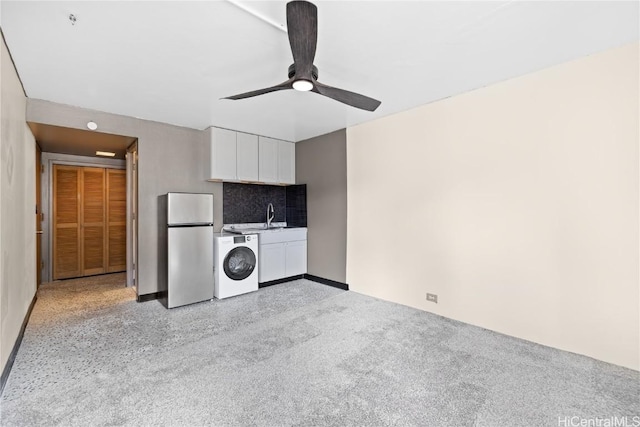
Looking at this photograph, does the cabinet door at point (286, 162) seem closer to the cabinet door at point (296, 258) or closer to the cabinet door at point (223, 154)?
the cabinet door at point (223, 154)

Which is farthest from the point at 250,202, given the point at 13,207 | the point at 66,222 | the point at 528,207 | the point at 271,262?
the point at 528,207

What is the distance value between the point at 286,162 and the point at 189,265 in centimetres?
241

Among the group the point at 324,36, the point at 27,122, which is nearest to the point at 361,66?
the point at 324,36

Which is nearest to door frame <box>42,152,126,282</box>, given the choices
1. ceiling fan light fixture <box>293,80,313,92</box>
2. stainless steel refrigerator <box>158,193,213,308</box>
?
stainless steel refrigerator <box>158,193,213,308</box>

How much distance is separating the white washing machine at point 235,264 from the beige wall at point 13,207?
1.97m

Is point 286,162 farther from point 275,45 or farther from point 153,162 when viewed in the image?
point 275,45

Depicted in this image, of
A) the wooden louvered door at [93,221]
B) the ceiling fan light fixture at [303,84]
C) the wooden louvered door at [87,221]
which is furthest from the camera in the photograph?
the wooden louvered door at [93,221]

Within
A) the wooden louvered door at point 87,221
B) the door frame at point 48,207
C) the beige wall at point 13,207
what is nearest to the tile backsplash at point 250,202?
the beige wall at point 13,207

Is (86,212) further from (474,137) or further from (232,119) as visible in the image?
(474,137)

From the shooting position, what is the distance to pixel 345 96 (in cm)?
230

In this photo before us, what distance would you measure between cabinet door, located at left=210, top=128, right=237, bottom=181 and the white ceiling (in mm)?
1005

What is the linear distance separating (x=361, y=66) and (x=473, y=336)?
278 centimetres

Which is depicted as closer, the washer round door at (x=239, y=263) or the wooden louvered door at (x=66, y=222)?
the washer round door at (x=239, y=263)

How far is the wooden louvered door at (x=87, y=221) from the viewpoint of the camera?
514cm
